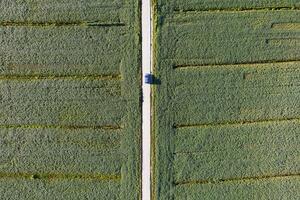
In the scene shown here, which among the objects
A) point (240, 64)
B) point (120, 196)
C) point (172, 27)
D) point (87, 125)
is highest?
point (172, 27)

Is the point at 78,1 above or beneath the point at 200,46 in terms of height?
above

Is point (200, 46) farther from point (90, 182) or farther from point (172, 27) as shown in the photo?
point (90, 182)

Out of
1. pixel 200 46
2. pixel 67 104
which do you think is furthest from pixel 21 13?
pixel 200 46
